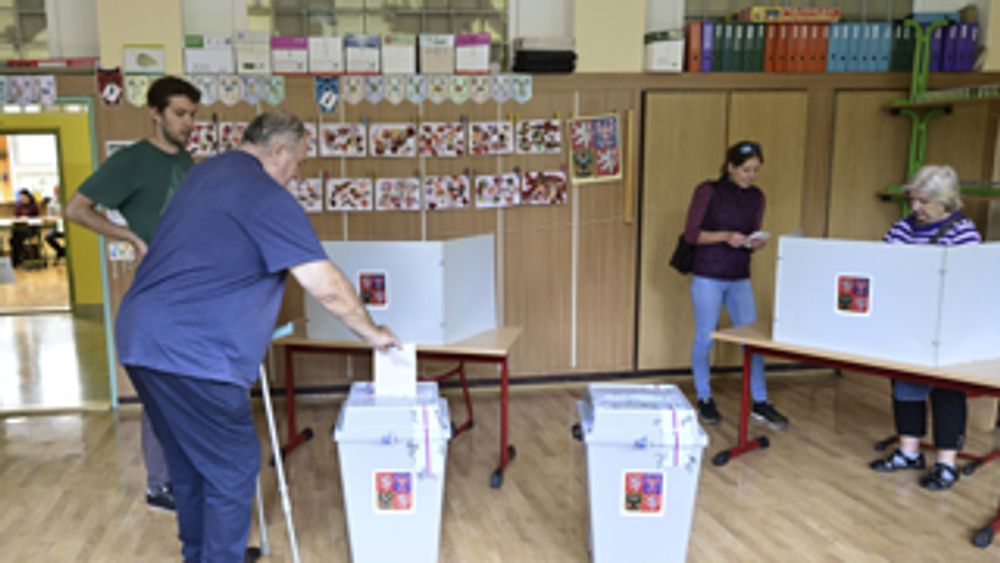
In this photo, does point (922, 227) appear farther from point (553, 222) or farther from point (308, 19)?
point (308, 19)

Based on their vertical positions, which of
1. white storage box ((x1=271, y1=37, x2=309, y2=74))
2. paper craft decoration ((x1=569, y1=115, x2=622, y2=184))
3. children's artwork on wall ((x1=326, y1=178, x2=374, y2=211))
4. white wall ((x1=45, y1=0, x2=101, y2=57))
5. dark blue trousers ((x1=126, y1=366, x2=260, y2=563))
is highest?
white wall ((x1=45, y1=0, x2=101, y2=57))

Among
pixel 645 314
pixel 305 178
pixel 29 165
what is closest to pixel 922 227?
pixel 645 314

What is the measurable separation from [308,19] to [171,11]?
83 centimetres

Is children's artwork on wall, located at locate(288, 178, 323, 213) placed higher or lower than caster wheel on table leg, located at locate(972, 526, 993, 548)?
higher

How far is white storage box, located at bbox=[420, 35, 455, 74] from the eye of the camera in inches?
178

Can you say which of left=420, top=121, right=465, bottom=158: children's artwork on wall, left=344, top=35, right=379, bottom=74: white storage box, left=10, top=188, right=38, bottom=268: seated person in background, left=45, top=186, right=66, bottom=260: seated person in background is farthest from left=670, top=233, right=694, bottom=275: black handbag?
left=10, top=188, right=38, bottom=268: seated person in background

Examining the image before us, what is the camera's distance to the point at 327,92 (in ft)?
14.7

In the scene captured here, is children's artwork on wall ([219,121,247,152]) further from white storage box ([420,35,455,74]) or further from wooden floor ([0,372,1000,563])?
wooden floor ([0,372,1000,563])

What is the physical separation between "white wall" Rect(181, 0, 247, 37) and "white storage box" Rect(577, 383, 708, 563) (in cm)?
339

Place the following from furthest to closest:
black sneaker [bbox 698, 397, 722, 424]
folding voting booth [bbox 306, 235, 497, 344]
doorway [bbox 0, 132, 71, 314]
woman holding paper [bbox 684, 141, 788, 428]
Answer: doorway [bbox 0, 132, 71, 314] < black sneaker [bbox 698, 397, 722, 424] < woman holding paper [bbox 684, 141, 788, 428] < folding voting booth [bbox 306, 235, 497, 344]

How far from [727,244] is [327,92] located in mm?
2449

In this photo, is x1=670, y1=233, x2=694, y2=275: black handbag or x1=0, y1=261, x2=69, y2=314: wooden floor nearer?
x1=670, y1=233, x2=694, y2=275: black handbag

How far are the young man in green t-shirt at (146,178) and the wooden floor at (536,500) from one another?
0.51m

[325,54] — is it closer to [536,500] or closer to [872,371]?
Answer: [536,500]
